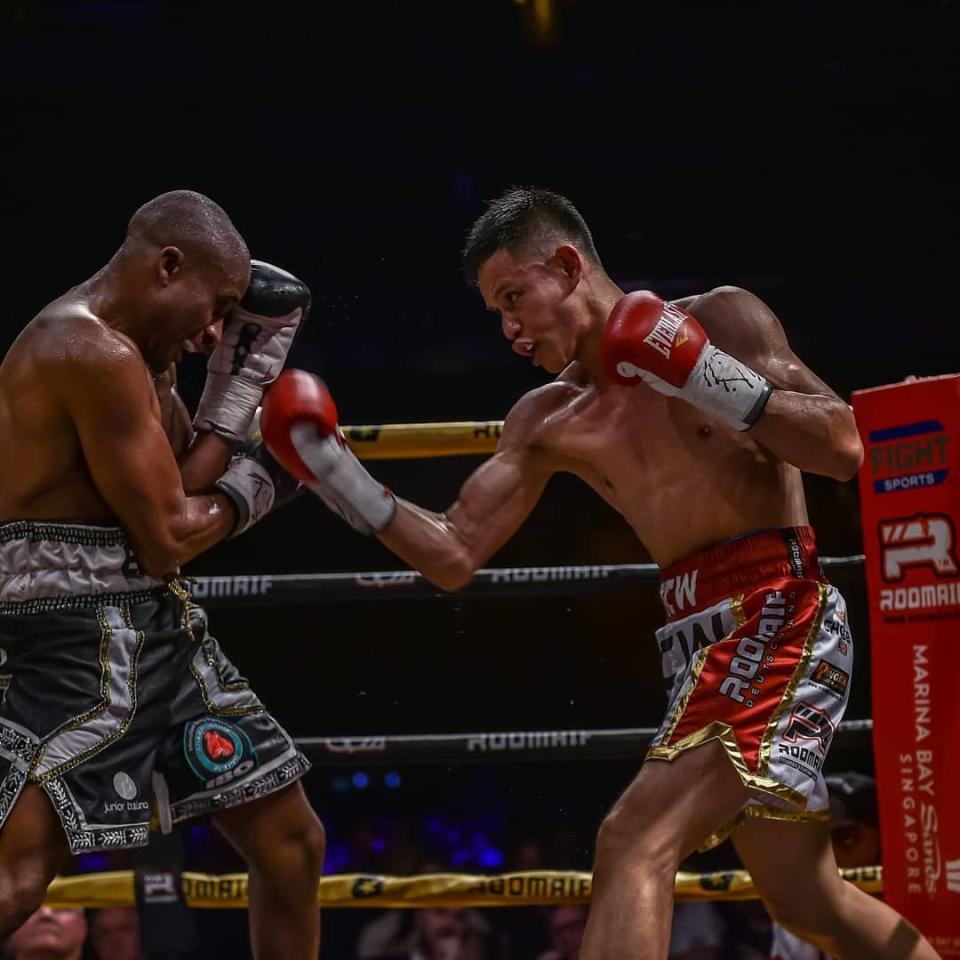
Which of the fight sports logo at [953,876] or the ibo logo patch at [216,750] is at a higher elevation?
the ibo logo patch at [216,750]

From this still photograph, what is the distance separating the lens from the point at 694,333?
1890 mm

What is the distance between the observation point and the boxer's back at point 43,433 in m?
1.84

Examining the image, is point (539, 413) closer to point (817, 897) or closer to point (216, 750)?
point (216, 750)

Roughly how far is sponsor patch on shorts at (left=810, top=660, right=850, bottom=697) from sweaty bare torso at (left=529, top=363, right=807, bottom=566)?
9.2 inches

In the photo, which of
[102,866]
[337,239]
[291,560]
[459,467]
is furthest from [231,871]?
[337,239]

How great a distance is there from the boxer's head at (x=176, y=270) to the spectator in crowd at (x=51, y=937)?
169 centimetres

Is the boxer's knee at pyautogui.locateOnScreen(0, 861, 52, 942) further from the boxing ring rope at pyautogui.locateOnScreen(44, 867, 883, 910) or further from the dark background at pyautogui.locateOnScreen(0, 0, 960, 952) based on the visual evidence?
the dark background at pyautogui.locateOnScreen(0, 0, 960, 952)

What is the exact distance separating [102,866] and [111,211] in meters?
2.90

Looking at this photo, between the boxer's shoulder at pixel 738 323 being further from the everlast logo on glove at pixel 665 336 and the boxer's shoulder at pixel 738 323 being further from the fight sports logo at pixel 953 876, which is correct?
the fight sports logo at pixel 953 876

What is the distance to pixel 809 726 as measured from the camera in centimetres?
186

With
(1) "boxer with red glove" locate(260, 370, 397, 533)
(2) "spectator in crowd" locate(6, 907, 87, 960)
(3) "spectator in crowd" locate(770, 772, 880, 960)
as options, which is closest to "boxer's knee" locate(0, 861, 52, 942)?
(1) "boxer with red glove" locate(260, 370, 397, 533)

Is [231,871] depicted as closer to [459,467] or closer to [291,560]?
[291,560]

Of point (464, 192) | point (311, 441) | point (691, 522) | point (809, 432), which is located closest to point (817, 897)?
point (691, 522)

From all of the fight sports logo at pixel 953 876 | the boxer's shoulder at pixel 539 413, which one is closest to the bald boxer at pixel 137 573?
the boxer's shoulder at pixel 539 413
